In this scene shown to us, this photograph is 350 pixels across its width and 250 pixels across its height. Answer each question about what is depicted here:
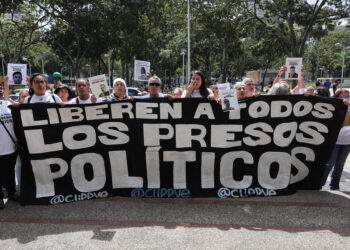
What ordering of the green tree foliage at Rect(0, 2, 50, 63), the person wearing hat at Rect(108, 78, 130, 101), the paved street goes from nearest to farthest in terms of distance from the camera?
the paved street, the person wearing hat at Rect(108, 78, 130, 101), the green tree foliage at Rect(0, 2, 50, 63)

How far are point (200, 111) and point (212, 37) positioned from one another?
2671 centimetres

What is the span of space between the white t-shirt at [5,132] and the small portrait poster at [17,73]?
125 cm

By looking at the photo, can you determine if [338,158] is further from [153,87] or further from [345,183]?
[153,87]

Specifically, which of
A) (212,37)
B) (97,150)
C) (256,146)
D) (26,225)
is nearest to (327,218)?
(256,146)

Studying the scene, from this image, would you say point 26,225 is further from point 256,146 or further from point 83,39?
point 83,39

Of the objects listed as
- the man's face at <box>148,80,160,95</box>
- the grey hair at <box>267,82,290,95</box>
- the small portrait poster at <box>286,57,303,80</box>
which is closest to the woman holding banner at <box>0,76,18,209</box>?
the man's face at <box>148,80,160,95</box>

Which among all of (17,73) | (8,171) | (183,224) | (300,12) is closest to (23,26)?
(300,12)

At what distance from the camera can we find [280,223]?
3.62 metres

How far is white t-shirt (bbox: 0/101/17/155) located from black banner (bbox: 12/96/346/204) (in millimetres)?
549

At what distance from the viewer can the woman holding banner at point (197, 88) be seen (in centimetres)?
452

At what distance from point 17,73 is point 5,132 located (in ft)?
5.58

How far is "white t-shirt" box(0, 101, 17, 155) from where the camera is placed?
399 centimetres

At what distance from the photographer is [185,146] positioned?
4297 millimetres

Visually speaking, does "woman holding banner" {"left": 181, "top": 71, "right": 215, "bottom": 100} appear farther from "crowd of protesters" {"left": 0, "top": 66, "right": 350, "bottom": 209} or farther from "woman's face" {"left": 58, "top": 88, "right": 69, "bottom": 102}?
"woman's face" {"left": 58, "top": 88, "right": 69, "bottom": 102}
